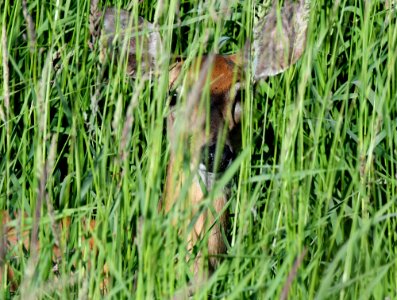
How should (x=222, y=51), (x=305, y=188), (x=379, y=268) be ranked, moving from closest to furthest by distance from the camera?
(x=379, y=268) < (x=305, y=188) < (x=222, y=51)

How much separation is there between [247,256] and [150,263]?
35cm

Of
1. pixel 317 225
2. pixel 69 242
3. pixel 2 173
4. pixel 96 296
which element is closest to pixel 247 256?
pixel 317 225

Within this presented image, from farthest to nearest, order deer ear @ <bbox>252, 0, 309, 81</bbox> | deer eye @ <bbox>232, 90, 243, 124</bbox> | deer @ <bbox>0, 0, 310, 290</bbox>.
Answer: deer eye @ <bbox>232, 90, 243, 124</bbox>, deer ear @ <bbox>252, 0, 309, 81</bbox>, deer @ <bbox>0, 0, 310, 290</bbox>

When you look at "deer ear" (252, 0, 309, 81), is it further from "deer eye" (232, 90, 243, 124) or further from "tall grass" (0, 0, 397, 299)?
"deer eye" (232, 90, 243, 124)

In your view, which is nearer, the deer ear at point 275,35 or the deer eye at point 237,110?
the deer ear at point 275,35

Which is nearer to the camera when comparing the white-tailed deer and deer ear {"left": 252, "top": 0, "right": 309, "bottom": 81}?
the white-tailed deer

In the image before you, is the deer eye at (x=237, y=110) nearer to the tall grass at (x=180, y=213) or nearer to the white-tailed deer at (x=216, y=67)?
the white-tailed deer at (x=216, y=67)

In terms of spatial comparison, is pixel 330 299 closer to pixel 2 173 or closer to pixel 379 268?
pixel 379 268

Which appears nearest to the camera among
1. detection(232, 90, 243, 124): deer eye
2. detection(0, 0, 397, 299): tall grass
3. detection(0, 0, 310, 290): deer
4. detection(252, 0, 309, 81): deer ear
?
detection(0, 0, 397, 299): tall grass

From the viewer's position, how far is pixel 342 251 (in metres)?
1.89

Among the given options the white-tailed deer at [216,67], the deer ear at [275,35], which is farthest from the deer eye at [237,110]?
the deer ear at [275,35]

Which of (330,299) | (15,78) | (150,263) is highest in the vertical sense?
(15,78)

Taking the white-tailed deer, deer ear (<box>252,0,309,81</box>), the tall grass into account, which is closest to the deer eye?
the white-tailed deer

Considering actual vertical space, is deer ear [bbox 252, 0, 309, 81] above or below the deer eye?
above
